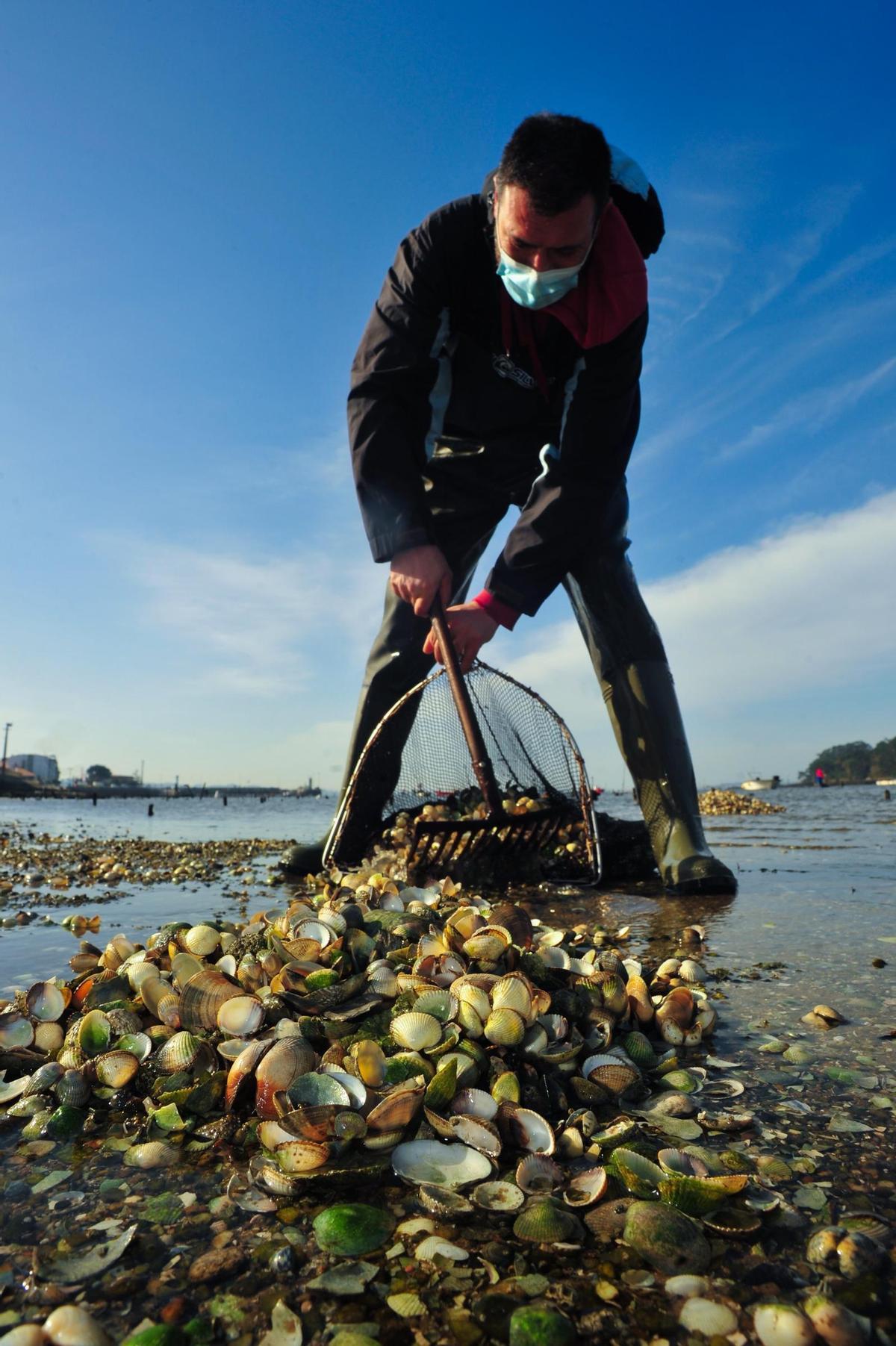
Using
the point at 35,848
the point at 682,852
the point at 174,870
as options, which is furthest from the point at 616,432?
the point at 35,848

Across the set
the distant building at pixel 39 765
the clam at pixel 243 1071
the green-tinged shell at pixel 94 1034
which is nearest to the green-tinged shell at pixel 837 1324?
the clam at pixel 243 1071

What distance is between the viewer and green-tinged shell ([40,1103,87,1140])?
1.42 metres

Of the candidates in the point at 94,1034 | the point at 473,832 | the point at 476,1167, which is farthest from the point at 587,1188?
the point at 473,832

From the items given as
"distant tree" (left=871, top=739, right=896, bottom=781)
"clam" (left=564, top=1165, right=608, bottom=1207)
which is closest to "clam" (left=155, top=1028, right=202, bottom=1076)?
"clam" (left=564, top=1165, right=608, bottom=1207)

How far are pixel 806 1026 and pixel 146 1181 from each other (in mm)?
1658

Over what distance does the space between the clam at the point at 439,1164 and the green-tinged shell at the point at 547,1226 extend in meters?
0.13

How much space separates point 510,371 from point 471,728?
205cm

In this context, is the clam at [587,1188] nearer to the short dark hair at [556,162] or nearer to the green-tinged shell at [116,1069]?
the green-tinged shell at [116,1069]

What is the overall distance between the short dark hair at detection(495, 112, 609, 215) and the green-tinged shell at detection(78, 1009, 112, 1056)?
11.4 ft

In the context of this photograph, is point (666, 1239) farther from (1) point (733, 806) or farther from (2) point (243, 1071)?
(1) point (733, 806)

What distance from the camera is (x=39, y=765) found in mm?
106000

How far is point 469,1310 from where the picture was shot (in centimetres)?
90

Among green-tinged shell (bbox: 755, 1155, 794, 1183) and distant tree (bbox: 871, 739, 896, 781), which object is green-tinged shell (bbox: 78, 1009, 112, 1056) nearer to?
green-tinged shell (bbox: 755, 1155, 794, 1183)

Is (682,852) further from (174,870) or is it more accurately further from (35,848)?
(35,848)
